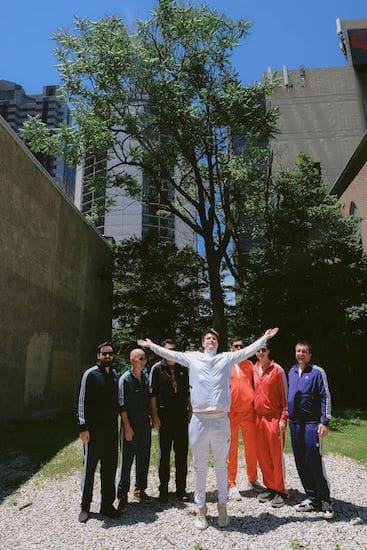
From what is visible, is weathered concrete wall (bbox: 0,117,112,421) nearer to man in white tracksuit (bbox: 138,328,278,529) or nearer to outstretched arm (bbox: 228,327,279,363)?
man in white tracksuit (bbox: 138,328,278,529)

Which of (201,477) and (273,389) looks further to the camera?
(273,389)

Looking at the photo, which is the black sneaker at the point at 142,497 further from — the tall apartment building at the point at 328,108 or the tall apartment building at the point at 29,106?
the tall apartment building at the point at 29,106

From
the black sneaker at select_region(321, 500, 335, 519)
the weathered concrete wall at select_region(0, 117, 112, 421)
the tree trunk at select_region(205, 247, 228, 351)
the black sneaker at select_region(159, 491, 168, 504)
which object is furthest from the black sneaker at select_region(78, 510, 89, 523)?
the tree trunk at select_region(205, 247, 228, 351)

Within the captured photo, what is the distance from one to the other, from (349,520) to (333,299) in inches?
553

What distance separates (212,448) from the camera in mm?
4941

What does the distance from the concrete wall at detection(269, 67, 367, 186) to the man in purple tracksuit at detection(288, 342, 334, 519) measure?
114 ft

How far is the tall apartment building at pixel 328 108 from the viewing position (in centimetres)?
3900

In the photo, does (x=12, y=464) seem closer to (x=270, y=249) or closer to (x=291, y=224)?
(x=270, y=249)

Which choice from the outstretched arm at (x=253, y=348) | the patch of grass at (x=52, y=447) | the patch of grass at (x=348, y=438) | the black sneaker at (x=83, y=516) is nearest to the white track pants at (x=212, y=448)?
the outstretched arm at (x=253, y=348)

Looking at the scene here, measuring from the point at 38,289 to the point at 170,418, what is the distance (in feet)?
32.4

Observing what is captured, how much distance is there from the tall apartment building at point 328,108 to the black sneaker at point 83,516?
1436 inches

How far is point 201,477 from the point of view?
16.3ft

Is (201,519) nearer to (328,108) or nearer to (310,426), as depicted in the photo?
(310,426)

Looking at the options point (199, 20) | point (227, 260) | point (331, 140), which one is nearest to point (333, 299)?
point (227, 260)
